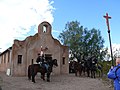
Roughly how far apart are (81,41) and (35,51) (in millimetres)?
19721

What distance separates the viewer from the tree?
142 ft

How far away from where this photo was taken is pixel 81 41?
44.3m

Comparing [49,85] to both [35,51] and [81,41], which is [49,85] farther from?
[81,41]

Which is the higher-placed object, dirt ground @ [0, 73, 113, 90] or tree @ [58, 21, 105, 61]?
tree @ [58, 21, 105, 61]

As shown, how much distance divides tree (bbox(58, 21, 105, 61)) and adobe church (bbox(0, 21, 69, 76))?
15.2 metres

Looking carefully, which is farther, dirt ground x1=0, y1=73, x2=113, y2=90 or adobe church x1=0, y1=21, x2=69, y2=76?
adobe church x1=0, y1=21, x2=69, y2=76

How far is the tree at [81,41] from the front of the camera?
4334 centimetres

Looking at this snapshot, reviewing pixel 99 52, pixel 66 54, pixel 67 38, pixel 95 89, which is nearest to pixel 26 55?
pixel 66 54

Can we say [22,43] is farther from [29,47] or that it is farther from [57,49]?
[57,49]

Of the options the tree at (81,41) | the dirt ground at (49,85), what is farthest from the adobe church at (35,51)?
→ the tree at (81,41)

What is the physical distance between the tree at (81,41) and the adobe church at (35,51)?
49.9 feet

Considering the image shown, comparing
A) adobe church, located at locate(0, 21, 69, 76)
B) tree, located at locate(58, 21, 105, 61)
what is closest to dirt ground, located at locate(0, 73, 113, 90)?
adobe church, located at locate(0, 21, 69, 76)

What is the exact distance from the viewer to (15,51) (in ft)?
83.2

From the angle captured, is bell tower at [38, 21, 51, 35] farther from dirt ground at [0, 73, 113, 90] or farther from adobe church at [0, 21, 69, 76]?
dirt ground at [0, 73, 113, 90]
